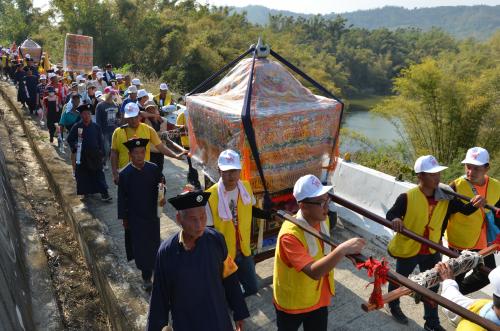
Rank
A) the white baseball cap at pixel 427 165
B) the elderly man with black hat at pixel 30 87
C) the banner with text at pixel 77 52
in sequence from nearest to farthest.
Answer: the white baseball cap at pixel 427 165 → the banner with text at pixel 77 52 → the elderly man with black hat at pixel 30 87

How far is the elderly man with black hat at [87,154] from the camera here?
20.8 ft

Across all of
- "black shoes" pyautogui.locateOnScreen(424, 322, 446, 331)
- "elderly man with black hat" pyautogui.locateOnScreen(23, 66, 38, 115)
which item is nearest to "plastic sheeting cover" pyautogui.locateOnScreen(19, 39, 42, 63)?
"elderly man with black hat" pyautogui.locateOnScreen(23, 66, 38, 115)

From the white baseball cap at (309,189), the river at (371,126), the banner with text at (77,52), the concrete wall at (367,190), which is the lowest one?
the river at (371,126)

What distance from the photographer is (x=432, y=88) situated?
15.9 metres

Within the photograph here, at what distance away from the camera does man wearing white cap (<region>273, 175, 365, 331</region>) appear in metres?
2.66

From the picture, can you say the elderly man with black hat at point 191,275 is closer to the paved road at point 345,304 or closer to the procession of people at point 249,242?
the procession of people at point 249,242

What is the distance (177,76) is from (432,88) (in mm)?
15874

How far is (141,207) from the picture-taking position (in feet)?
14.0

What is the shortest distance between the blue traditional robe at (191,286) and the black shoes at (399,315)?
204cm

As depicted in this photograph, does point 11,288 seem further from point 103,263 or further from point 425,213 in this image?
point 425,213

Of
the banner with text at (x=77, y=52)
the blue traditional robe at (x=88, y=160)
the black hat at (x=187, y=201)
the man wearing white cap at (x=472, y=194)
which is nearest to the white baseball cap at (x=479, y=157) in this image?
the man wearing white cap at (x=472, y=194)

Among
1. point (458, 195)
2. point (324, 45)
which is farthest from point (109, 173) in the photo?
point (324, 45)

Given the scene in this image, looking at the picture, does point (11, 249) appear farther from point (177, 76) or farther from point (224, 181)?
point (177, 76)

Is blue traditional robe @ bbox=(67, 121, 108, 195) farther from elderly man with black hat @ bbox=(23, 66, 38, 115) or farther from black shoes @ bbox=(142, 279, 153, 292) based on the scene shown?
elderly man with black hat @ bbox=(23, 66, 38, 115)
